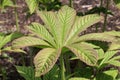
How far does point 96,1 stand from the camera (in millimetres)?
4504

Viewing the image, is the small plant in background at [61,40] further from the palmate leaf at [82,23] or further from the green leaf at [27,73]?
the green leaf at [27,73]

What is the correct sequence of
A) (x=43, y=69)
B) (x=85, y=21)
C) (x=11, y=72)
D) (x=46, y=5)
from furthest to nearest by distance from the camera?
(x=11, y=72) < (x=46, y=5) < (x=85, y=21) < (x=43, y=69)

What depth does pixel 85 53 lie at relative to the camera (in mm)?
1521

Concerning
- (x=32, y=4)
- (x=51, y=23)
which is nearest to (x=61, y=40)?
(x=51, y=23)

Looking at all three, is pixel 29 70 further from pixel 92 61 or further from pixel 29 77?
pixel 92 61

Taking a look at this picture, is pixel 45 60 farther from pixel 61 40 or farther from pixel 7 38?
pixel 7 38

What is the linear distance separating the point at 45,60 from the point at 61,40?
0.53 ft

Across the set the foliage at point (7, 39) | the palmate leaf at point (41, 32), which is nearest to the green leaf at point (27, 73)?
the foliage at point (7, 39)

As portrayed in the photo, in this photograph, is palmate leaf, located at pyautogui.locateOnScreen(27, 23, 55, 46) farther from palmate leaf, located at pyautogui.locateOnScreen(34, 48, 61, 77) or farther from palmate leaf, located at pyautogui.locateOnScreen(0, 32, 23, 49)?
palmate leaf, located at pyautogui.locateOnScreen(0, 32, 23, 49)

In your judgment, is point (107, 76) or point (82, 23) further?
point (107, 76)

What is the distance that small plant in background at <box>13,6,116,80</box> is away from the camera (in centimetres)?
149

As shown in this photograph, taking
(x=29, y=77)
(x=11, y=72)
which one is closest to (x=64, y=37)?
(x=29, y=77)

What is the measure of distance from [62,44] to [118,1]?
627mm

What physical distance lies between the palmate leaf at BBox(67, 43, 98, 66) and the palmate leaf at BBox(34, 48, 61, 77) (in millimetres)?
74
